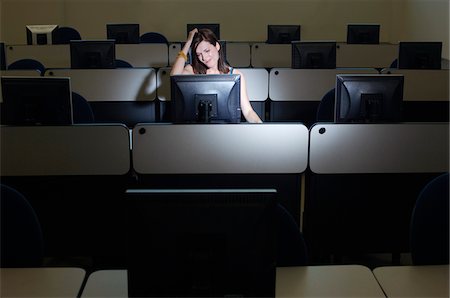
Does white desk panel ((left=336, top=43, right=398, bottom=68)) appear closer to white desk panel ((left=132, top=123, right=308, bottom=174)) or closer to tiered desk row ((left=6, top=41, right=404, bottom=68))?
tiered desk row ((left=6, top=41, right=404, bottom=68))

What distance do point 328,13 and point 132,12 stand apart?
3213 mm

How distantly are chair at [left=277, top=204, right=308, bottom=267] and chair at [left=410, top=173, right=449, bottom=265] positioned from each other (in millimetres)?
400

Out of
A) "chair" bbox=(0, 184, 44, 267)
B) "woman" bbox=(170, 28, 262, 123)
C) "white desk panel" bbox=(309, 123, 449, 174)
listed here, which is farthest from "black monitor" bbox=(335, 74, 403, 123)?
"chair" bbox=(0, 184, 44, 267)

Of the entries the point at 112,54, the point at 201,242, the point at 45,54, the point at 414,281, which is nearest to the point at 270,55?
the point at 112,54

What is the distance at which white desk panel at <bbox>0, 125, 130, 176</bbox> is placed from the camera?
2.60m

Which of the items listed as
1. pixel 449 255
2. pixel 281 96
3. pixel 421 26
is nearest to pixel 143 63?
pixel 281 96

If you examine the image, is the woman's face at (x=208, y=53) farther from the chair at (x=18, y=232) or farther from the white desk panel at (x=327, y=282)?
the white desk panel at (x=327, y=282)

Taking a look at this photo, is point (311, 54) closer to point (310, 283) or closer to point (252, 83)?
point (252, 83)

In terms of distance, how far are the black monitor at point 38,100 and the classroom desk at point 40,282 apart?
1261mm

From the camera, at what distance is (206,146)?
8.57ft

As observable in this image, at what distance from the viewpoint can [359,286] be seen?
159 cm

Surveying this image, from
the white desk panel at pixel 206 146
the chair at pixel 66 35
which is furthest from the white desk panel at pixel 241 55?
the white desk panel at pixel 206 146

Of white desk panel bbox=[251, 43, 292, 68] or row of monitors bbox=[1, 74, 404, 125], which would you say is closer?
row of monitors bbox=[1, 74, 404, 125]

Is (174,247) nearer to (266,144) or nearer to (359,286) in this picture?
(359,286)
